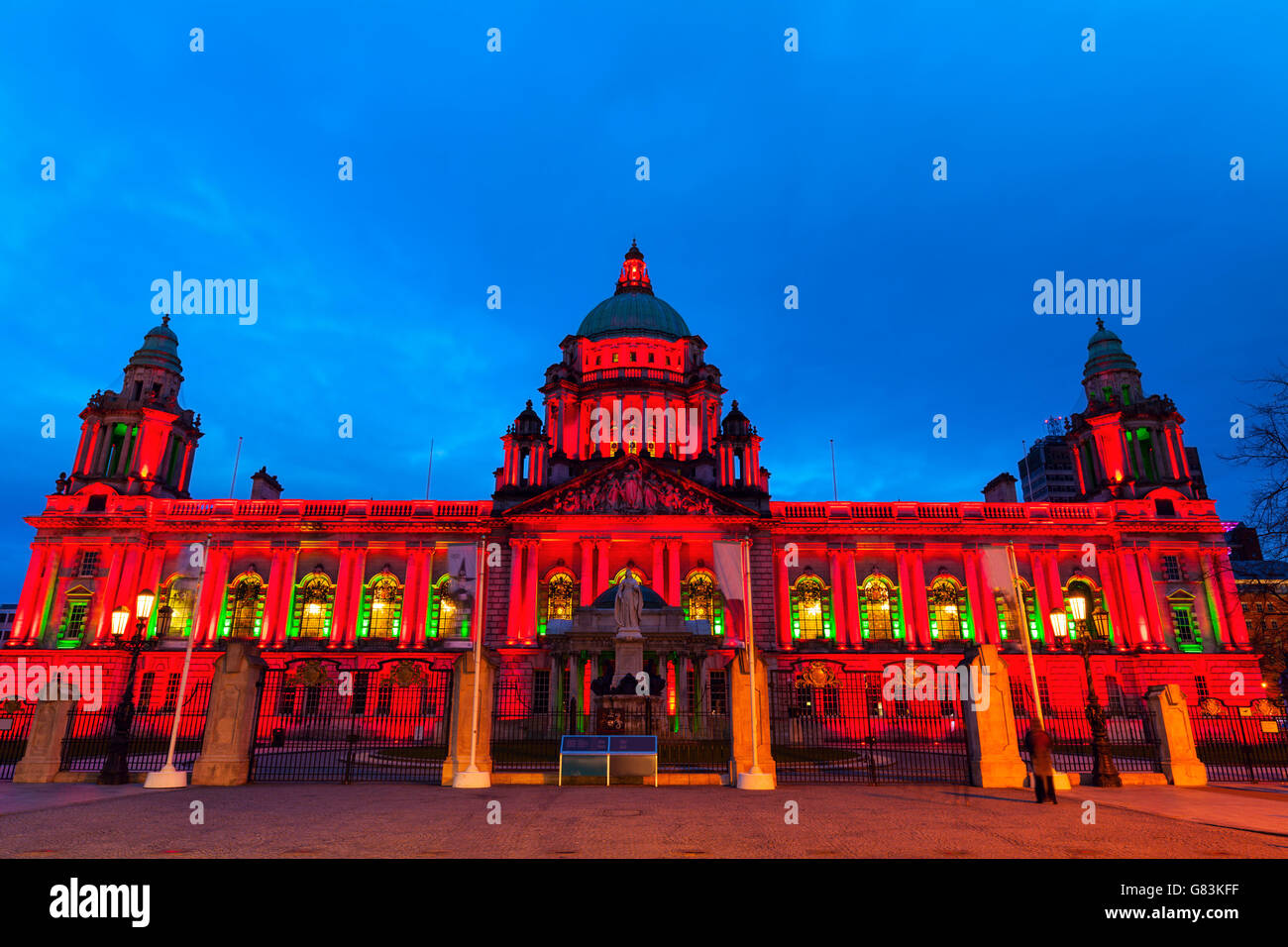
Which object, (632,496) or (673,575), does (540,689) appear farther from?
(632,496)

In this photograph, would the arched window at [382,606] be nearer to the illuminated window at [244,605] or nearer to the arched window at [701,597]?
the illuminated window at [244,605]

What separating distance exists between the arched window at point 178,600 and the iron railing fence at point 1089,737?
49371 millimetres

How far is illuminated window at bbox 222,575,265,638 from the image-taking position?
157 ft

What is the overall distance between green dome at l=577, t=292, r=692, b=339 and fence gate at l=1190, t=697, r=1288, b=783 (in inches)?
1901

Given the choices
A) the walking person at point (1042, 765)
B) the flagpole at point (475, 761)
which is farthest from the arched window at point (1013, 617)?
Answer: the flagpole at point (475, 761)

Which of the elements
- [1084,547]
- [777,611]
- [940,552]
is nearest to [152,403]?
[777,611]

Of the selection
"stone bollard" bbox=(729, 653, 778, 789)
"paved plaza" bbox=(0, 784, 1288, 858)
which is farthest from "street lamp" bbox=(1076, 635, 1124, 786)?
"stone bollard" bbox=(729, 653, 778, 789)

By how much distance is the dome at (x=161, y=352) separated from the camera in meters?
54.1

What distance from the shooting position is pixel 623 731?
25047mm

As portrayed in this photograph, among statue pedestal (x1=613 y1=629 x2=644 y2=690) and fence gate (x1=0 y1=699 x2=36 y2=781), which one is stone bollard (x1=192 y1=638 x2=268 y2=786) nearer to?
fence gate (x1=0 y1=699 x2=36 y2=781)

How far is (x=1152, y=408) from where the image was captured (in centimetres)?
5319

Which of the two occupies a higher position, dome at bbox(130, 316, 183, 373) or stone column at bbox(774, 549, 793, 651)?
dome at bbox(130, 316, 183, 373)

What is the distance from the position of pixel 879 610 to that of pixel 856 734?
33.9ft
